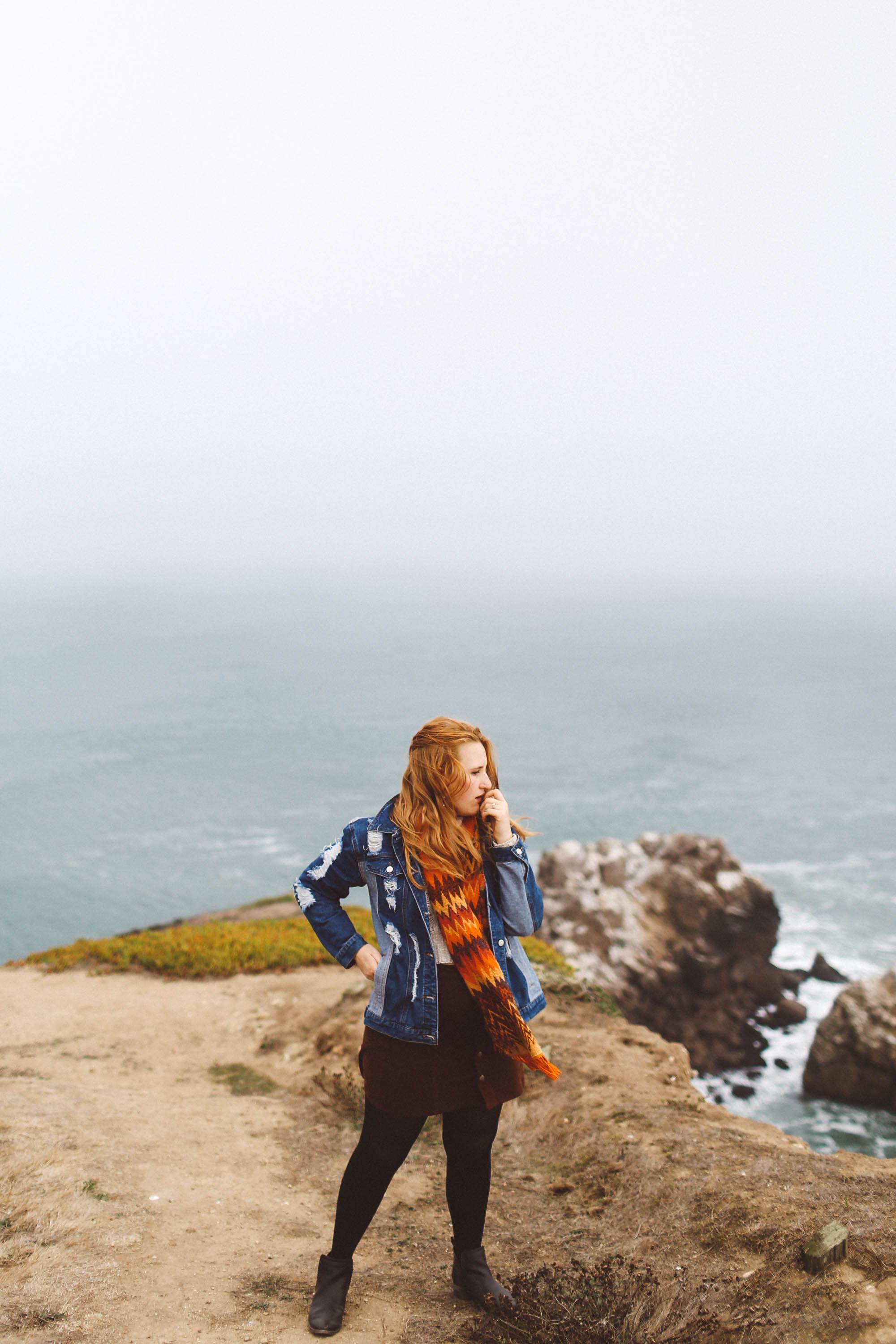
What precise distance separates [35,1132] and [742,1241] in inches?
205

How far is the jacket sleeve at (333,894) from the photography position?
392 cm

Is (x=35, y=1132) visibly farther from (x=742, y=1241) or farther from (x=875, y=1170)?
(x=875, y=1170)

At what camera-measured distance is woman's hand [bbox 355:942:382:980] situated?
→ 3.88 m

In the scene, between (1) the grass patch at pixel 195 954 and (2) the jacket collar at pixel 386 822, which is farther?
(1) the grass patch at pixel 195 954

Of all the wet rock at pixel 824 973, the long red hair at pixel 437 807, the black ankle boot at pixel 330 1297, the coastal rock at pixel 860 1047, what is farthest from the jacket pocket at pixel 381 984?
the wet rock at pixel 824 973

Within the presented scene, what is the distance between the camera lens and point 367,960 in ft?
12.8

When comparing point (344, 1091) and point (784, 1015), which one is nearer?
point (344, 1091)

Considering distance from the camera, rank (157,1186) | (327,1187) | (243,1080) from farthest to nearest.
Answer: (243,1080), (327,1187), (157,1186)

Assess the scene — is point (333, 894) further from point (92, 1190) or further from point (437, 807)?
point (92, 1190)

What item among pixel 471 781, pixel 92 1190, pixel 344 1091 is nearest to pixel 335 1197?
pixel 92 1190

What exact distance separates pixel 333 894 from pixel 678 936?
26.2 metres

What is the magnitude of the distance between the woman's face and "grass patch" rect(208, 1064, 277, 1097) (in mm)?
6504

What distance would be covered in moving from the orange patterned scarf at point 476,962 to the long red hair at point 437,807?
0.06 m

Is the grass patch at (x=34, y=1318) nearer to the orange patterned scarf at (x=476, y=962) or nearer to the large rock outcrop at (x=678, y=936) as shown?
the orange patterned scarf at (x=476, y=962)
